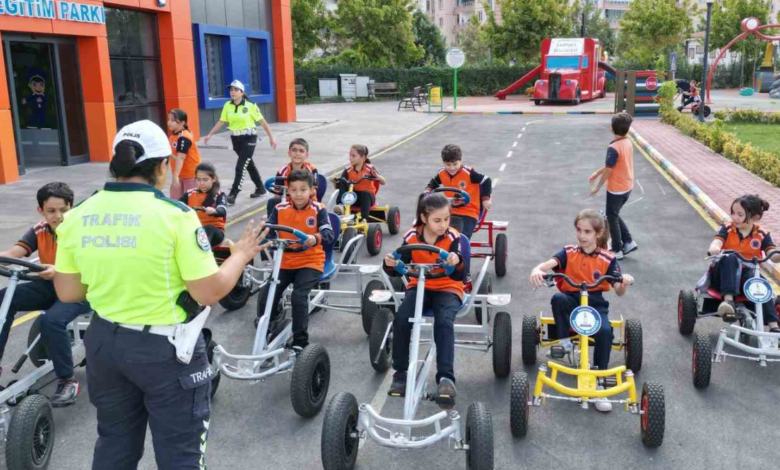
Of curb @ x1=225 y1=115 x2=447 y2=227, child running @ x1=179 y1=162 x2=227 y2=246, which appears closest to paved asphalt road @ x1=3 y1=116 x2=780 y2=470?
child running @ x1=179 y1=162 x2=227 y2=246

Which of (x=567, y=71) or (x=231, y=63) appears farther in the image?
(x=567, y=71)

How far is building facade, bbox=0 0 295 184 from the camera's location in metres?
14.7

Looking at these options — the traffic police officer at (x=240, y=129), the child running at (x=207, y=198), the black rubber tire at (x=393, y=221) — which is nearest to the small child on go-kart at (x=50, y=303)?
the child running at (x=207, y=198)

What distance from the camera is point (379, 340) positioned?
553 cm

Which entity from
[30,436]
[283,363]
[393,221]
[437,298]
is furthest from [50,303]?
[393,221]

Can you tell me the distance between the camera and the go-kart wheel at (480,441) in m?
3.93

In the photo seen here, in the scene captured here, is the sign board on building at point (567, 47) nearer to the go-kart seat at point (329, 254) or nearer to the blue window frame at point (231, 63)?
the blue window frame at point (231, 63)

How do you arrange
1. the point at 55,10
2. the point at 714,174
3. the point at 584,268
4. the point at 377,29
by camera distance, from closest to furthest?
the point at 584,268, the point at 714,174, the point at 55,10, the point at 377,29

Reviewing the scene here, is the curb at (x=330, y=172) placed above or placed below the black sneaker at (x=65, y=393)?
above

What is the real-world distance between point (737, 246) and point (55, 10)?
1432 centimetres

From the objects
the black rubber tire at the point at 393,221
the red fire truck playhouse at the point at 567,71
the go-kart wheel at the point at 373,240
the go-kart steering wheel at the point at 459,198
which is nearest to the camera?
the go-kart steering wheel at the point at 459,198

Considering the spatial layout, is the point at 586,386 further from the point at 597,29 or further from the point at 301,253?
the point at 597,29

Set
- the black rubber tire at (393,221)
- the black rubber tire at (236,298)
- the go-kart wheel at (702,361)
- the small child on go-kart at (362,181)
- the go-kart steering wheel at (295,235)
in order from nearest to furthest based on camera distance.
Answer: the go-kart wheel at (702,361)
the go-kart steering wheel at (295,235)
the black rubber tire at (236,298)
the small child on go-kart at (362,181)
the black rubber tire at (393,221)

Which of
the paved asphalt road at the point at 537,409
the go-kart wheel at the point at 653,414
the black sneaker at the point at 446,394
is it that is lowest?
the paved asphalt road at the point at 537,409
